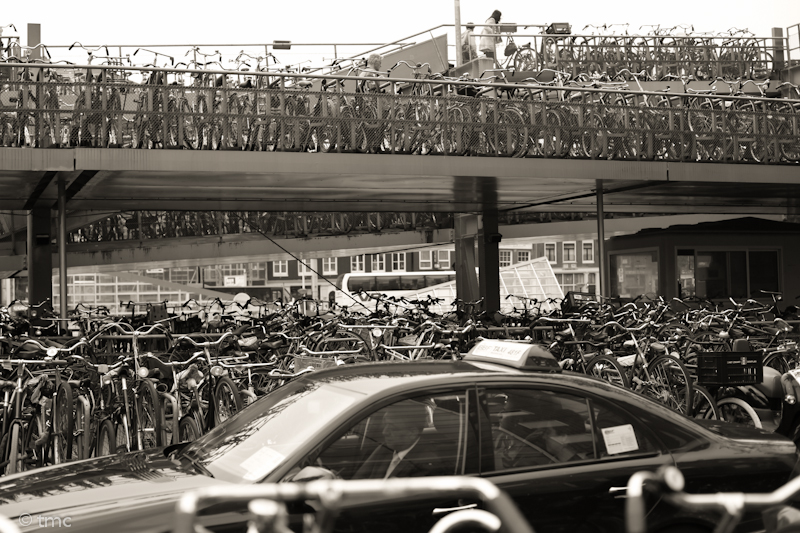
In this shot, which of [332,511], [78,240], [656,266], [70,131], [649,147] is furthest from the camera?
[78,240]

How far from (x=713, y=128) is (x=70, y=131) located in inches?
389

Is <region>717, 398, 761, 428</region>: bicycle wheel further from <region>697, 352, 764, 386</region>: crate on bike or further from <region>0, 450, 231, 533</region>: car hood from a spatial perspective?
<region>0, 450, 231, 533</region>: car hood

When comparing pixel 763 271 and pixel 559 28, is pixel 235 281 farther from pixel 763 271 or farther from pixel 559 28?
pixel 763 271

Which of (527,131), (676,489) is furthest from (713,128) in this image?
(676,489)

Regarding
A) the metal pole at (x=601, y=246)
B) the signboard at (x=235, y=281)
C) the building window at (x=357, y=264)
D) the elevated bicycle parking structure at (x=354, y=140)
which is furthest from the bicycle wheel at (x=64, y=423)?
the signboard at (x=235, y=281)

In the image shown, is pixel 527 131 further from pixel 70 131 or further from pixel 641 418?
pixel 641 418

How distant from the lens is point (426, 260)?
2913 inches

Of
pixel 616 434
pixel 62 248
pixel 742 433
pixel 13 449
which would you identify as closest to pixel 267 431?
pixel 616 434

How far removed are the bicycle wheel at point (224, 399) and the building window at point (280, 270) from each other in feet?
226

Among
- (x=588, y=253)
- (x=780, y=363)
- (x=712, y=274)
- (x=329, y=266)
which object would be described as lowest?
(x=780, y=363)

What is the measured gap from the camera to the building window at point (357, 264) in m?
71.4

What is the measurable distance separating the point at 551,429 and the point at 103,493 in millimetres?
1842

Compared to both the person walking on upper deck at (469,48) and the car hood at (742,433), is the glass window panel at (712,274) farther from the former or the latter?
the car hood at (742,433)

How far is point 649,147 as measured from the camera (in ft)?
46.4
